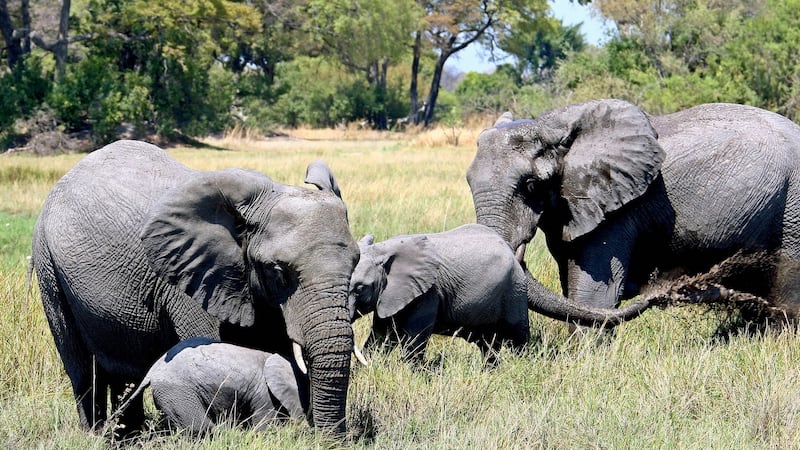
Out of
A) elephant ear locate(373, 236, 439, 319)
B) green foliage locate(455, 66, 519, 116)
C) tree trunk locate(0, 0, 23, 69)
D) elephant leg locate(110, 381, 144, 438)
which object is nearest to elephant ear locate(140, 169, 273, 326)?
elephant leg locate(110, 381, 144, 438)

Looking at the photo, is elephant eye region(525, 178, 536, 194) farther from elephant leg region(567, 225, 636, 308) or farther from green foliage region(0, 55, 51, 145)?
green foliage region(0, 55, 51, 145)

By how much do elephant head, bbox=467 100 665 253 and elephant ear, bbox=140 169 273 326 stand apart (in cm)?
252

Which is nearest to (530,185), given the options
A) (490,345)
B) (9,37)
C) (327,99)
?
(490,345)

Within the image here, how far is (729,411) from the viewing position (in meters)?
5.51

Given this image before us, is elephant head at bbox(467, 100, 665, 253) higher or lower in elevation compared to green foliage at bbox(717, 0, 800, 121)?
lower

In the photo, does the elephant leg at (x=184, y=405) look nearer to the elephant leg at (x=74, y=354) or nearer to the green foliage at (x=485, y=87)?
the elephant leg at (x=74, y=354)

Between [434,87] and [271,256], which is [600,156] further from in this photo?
[434,87]

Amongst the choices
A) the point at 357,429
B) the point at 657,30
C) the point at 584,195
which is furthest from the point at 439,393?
the point at 657,30

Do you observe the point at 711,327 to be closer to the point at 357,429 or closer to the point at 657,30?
the point at 357,429

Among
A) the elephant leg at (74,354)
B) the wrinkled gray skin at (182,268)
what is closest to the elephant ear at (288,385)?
the wrinkled gray skin at (182,268)

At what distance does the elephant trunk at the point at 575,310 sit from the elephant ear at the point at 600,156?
0.42 m

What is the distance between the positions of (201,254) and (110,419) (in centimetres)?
108

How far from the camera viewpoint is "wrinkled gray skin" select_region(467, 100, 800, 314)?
271 inches

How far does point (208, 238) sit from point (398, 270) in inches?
77.3
